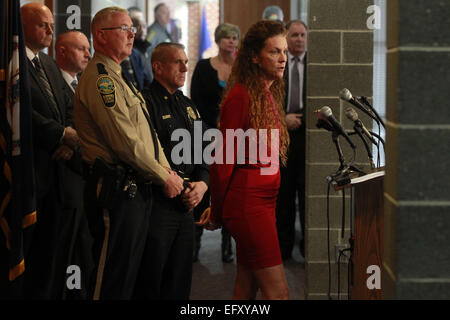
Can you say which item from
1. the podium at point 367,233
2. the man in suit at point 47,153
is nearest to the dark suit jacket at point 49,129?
the man in suit at point 47,153

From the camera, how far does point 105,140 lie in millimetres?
2271

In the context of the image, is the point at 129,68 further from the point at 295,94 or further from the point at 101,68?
the point at 101,68

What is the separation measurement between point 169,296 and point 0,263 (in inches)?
24.2

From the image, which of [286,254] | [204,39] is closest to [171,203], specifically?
[286,254]

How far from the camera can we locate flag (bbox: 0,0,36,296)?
1.86 meters

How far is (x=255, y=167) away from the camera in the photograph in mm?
2307

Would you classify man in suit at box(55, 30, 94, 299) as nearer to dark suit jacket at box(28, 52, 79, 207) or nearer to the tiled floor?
dark suit jacket at box(28, 52, 79, 207)

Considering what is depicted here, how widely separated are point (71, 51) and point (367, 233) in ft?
5.06

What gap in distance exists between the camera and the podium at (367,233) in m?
2.08

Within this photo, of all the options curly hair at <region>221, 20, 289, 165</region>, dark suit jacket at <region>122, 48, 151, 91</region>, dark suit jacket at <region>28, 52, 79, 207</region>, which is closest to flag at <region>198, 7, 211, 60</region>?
dark suit jacket at <region>122, 48, 151, 91</region>

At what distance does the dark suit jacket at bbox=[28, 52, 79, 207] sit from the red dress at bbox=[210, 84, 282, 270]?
0.72m
